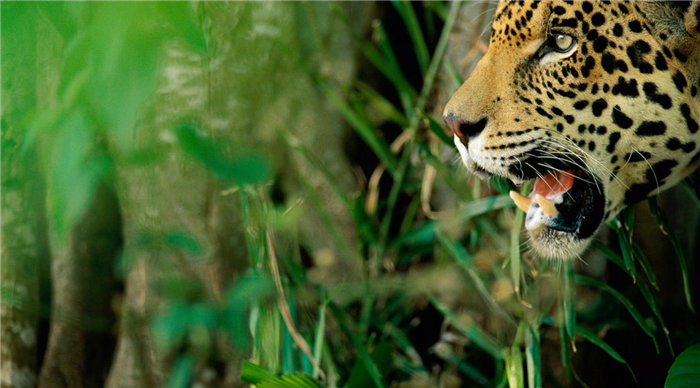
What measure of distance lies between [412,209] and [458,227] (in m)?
0.26

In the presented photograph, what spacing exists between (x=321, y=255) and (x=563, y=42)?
1.95m

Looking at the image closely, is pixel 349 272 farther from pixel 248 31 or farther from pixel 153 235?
pixel 153 235

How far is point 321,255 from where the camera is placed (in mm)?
3867

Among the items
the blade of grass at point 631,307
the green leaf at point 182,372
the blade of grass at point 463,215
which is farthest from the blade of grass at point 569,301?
the green leaf at point 182,372

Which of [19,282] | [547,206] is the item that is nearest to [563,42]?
[547,206]

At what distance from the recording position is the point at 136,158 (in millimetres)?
1584

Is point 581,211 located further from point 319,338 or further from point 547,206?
point 319,338

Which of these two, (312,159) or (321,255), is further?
(321,255)

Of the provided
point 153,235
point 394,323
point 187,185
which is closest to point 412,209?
point 394,323

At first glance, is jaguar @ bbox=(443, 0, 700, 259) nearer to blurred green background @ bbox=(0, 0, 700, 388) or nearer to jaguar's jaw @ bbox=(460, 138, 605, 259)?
jaguar's jaw @ bbox=(460, 138, 605, 259)

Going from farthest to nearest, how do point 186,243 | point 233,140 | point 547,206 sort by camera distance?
1. point 233,140
2. point 547,206
3. point 186,243

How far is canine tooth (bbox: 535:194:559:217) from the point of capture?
2375 mm

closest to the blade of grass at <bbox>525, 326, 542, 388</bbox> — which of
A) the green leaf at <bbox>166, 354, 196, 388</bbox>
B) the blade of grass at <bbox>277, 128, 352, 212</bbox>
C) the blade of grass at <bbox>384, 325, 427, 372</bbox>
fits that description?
the blade of grass at <bbox>384, 325, 427, 372</bbox>

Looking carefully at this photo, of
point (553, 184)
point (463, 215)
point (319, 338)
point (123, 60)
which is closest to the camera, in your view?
point (123, 60)
